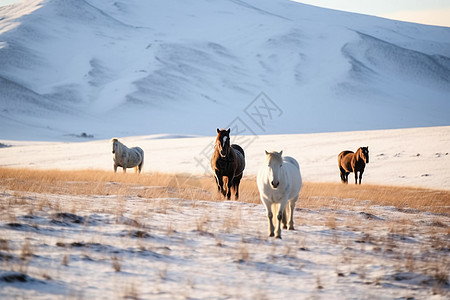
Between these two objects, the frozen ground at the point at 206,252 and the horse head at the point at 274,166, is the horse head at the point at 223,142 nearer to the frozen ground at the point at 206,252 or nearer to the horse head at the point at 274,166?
the frozen ground at the point at 206,252

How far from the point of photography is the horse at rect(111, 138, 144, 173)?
745 inches

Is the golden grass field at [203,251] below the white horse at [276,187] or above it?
below

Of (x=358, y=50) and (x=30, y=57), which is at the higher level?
(x=358, y=50)

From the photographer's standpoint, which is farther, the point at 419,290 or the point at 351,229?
the point at 351,229

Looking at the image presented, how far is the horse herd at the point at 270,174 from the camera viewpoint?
21.9 feet

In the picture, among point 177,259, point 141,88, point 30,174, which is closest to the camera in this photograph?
point 177,259

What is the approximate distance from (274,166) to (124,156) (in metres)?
13.9

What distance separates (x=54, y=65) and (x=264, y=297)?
430ft

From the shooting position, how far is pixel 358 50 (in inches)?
5723

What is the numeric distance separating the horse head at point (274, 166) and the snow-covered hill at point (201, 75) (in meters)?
68.7

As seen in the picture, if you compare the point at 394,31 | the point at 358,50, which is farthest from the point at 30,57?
the point at 394,31

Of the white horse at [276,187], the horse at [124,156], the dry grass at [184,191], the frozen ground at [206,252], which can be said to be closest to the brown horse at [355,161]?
the dry grass at [184,191]

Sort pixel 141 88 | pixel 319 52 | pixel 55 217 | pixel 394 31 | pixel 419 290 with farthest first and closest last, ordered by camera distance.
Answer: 1. pixel 394 31
2. pixel 319 52
3. pixel 141 88
4. pixel 55 217
5. pixel 419 290

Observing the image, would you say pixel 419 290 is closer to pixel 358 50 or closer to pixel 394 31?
pixel 358 50
